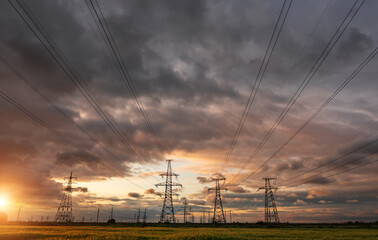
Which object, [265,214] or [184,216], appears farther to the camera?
[184,216]

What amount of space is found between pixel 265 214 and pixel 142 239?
78.6 metres

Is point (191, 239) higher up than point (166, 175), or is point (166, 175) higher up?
point (166, 175)

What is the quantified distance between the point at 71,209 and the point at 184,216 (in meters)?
84.1

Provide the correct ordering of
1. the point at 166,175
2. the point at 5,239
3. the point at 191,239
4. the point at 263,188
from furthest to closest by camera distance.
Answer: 1. the point at 263,188
2. the point at 166,175
3. the point at 5,239
4. the point at 191,239

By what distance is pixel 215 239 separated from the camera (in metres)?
39.5

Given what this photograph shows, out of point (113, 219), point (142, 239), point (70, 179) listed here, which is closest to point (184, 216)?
point (113, 219)

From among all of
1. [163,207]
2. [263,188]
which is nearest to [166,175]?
[163,207]

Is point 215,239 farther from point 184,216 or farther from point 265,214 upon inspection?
point 184,216

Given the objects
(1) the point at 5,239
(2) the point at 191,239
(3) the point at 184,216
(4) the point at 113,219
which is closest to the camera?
(2) the point at 191,239

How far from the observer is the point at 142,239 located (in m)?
42.2

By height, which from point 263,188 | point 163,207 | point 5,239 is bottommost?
point 5,239

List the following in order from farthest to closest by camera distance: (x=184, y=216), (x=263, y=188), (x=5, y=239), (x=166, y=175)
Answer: (x=184, y=216) → (x=263, y=188) → (x=166, y=175) → (x=5, y=239)

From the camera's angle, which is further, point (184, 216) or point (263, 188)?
point (184, 216)

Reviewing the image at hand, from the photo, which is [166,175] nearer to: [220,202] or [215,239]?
[220,202]
